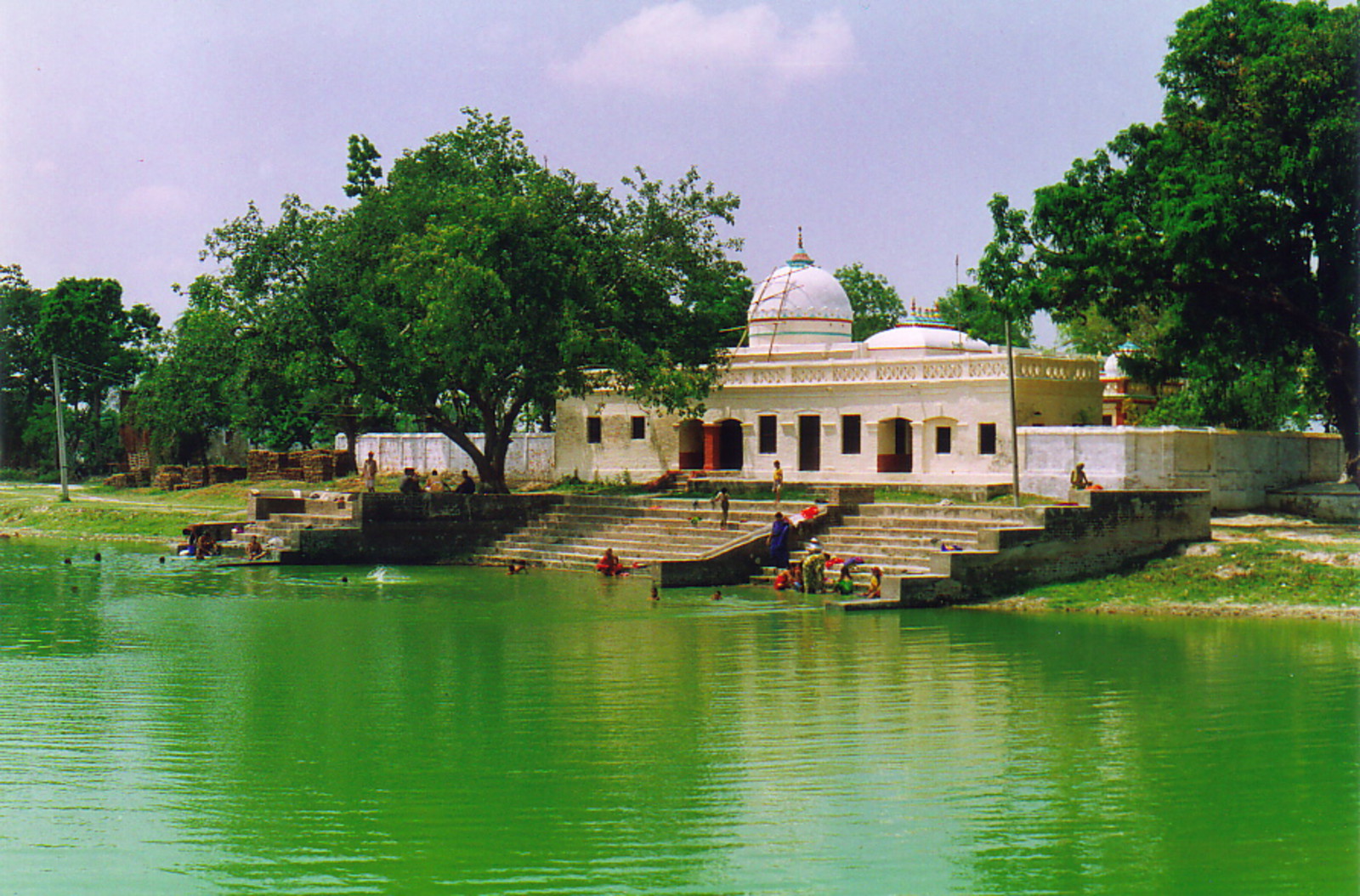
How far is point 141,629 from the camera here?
18266mm

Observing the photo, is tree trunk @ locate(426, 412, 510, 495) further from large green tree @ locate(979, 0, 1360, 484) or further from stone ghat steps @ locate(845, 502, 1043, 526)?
large green tree @ locate(979, 0, 1360, 484)

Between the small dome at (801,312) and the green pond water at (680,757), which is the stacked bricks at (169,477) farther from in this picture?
the green pond water at (680,757)

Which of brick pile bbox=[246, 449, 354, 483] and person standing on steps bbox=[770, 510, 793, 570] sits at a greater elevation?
brick pile bbox=[246, 449, 354, 483]

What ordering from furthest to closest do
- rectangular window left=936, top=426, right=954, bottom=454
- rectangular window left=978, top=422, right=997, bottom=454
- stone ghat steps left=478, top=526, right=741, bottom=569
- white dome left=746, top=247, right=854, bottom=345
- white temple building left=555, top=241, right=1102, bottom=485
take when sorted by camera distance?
white dome left=746, top=247, right=854, bottom=345, rectangular window left=936, top=426, right=954, bottom=454, white temple building left=555, top=241, right=1102, bottom=485, rectangular window left=978, top=422, right=997, bottom=454, stone ghat steps left=478, top=526, right=741, bottom=569

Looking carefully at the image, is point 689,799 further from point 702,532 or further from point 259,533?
point 259,533

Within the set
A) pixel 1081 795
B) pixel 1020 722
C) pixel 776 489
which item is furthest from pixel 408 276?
pixel 1081 795

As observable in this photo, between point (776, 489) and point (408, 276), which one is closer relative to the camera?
point (776, 489)

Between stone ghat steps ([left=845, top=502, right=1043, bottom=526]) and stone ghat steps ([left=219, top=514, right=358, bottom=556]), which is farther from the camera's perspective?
stone ghat steps ([left=219, top=514, right=358, bottom=556])

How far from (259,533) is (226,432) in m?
22.5

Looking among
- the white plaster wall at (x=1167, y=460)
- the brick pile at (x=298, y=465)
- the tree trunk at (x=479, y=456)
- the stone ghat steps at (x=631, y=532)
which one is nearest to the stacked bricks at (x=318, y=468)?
the brick pile at (x=298, y=465)

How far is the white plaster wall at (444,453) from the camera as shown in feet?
133

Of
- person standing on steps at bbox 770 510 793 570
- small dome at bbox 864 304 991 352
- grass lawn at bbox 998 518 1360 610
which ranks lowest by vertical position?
grass lawn at bbox 998 518 1360 610

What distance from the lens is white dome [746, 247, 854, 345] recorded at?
38.5 meters

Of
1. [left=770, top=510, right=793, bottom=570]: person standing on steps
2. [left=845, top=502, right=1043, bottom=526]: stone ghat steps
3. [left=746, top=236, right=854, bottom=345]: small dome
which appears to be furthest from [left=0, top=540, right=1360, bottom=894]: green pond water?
[left=746, top=236, right=854, bottom=345]: small dome
